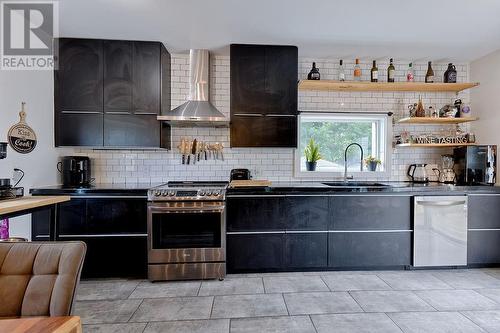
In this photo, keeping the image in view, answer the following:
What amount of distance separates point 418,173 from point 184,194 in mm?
2920

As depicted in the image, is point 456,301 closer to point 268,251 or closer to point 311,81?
point 268,251

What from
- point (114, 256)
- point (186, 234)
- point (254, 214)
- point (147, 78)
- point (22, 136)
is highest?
point (147, 78)

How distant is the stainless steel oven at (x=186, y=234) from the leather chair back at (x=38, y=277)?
161cm

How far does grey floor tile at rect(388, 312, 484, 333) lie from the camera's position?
1928mm

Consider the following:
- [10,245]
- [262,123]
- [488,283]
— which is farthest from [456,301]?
[10,245]

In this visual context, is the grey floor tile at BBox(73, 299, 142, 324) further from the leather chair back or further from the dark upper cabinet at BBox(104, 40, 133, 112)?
the dark upper cabinet at BBox(104, 40, 133, 112)

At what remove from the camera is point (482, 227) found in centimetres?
295

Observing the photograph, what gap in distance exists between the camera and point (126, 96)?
9.85 feet

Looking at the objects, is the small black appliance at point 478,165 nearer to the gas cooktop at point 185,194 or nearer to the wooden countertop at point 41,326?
the gas cooktop at point 185,194

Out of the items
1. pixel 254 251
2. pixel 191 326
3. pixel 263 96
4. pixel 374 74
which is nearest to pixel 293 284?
pixel 254 251

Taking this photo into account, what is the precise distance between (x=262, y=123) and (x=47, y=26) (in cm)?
232

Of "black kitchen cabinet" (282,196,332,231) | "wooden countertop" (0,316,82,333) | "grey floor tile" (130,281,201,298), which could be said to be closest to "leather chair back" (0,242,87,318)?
"wooden countertop" (0,316,82,333)

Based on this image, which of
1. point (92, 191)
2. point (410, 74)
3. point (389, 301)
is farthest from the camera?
point (410, 74)

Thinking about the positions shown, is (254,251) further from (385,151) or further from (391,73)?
(391,73)
